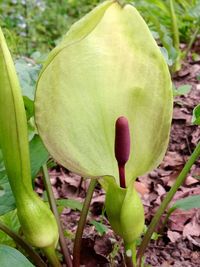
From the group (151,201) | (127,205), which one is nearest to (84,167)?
(127,205)

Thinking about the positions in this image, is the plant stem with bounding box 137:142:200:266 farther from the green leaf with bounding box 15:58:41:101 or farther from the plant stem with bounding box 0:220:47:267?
the green leaf with bounding box 15:58:41:101

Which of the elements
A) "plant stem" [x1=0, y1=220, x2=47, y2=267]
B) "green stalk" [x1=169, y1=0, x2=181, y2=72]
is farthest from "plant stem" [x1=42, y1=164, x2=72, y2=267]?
"green stalk" [x1=169, y1=0, x2=181, y2=72]

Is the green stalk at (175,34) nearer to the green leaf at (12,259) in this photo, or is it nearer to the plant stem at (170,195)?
the plant stem at (170,195)

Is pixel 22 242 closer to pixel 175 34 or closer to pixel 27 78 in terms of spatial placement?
pixel 27 78

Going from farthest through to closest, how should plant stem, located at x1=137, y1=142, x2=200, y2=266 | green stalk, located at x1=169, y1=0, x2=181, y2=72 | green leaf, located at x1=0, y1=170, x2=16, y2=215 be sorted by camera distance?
1. green stalk, located at x1=169, y1=0, x2=181, y2=72
2. plant stem, located at x1=137, y1=142, x2=200, y2=266
3. green leaf, located at x1=0, y1=170, x2=16, y2=215

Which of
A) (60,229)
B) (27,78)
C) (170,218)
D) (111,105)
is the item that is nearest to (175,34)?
(170,218)
